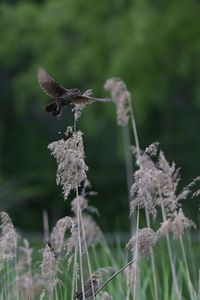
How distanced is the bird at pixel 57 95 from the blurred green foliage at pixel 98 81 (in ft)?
26.4

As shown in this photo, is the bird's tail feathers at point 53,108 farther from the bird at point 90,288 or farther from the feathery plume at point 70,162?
the bird at point 90,288

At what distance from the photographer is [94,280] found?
2342 millimetres

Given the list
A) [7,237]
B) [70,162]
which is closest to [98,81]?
[7,237]

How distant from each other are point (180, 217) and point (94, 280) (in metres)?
0.29

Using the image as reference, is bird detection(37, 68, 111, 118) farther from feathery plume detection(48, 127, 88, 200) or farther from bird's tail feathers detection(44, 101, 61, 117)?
feathery plume detection(48, 127, 88, 200)

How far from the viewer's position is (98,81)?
1212 centimetres

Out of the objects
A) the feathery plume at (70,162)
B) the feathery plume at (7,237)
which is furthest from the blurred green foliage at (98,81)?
the feathery plume at (70,162)

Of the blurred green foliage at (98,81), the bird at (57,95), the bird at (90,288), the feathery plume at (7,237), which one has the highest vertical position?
the blurred green foliage at (98,81)

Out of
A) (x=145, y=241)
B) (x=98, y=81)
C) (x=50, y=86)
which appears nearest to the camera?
(x=145, y=241)

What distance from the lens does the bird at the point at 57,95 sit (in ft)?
7.35

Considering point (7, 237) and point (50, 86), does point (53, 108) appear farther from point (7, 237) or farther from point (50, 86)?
point (7, 237)

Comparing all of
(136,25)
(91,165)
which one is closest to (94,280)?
(136,25)

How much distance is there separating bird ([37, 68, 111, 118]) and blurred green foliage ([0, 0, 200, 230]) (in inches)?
316

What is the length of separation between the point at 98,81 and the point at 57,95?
991 cm
